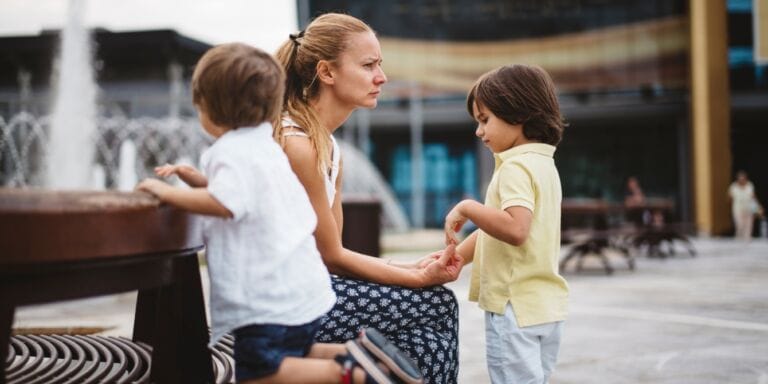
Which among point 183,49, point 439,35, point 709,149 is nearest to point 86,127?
point 183,49

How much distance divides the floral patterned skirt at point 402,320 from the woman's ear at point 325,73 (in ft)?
2.05

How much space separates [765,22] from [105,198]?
64.6 feet

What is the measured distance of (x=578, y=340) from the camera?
496 centimetres

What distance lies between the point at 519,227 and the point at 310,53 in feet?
2.78

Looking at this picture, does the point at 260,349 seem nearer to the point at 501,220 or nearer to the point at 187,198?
the point at 187,198

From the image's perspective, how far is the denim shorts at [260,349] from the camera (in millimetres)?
1627

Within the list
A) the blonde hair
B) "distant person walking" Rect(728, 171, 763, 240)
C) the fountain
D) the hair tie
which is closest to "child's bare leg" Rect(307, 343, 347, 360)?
the blonde hair

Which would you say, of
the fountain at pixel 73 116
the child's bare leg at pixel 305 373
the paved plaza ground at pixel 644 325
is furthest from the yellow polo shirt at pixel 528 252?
the fountain at pixel 73 116

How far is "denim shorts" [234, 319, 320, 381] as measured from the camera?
163 cm

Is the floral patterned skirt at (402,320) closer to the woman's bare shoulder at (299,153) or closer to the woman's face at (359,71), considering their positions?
the woman's bare shoulder at (299,153)

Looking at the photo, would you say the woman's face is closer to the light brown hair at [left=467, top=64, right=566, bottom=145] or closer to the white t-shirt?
the light brown hair at [left=467, top=64, right=566, bottom=145]

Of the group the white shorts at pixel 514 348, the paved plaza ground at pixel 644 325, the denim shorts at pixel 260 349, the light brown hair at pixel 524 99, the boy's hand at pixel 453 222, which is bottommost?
the paved plaza ground at pixel 644 325

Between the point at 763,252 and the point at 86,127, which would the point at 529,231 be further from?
the point at 86,127

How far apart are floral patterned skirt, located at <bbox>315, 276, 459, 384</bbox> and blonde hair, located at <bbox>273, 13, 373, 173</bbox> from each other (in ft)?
1.51
